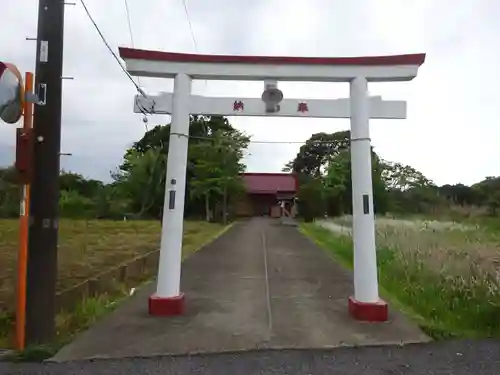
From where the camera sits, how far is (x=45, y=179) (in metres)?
5.50

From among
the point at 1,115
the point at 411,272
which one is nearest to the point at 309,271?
the point at 411,272

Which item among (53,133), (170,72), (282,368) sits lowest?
(282,368)

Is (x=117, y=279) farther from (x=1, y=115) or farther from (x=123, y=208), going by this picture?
(x=123, y=208)

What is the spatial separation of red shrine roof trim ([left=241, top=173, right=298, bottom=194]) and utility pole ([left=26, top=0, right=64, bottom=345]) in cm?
4099

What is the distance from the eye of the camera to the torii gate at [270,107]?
6680 millimetres

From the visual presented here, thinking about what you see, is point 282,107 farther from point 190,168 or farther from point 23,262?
point 190,168

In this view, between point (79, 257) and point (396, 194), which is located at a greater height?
point (396, 194)

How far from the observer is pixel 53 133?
555 centimetres

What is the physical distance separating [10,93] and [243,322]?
3576 mm

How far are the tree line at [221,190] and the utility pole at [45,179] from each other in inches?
910

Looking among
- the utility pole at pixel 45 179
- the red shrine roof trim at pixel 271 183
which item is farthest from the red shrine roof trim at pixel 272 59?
the red shrine roof trim at pixel 271 183

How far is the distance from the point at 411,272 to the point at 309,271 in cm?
267

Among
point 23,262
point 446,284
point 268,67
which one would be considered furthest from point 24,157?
point 446,284

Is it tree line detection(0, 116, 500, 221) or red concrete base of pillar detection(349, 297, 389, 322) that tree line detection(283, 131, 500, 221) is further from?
red concrete base of pillar detection(349, 297, 389, 322)
